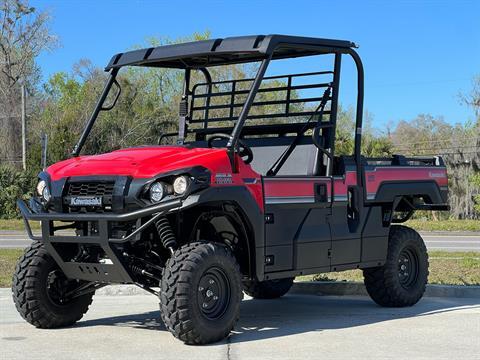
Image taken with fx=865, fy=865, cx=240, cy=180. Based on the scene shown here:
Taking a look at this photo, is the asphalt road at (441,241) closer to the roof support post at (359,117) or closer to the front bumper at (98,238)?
the roof support post at (359,117)

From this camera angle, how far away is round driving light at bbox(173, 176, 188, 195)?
6.85 m

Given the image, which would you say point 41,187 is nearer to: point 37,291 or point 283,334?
point 37,291

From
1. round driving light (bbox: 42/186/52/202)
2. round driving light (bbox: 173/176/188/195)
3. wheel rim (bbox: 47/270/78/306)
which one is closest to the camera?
round driving light (bbox: 173/176/188/195)

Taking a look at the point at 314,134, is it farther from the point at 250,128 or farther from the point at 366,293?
the point at 366,293

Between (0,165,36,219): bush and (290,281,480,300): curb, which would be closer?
(290,281,480,300): curb

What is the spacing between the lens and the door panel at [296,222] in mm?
7629

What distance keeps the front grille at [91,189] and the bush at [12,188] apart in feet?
85.4

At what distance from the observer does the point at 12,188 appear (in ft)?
108

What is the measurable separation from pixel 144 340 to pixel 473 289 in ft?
14.7

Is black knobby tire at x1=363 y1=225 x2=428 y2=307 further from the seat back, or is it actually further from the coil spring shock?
the coil spring shock

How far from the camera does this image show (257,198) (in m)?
7.46

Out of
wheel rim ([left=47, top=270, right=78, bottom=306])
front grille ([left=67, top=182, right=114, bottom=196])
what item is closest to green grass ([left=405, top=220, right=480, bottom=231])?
wheel rim ([left=47, top=270, right=78, bottom=306])

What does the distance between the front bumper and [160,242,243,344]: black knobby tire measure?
1.37 ft

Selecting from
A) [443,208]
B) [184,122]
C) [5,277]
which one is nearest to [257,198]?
[184,122]
